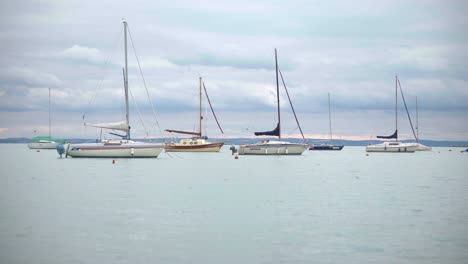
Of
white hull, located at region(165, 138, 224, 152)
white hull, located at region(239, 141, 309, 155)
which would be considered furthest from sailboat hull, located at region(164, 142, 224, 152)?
white hull, located at region(239, 141, 309, 155)

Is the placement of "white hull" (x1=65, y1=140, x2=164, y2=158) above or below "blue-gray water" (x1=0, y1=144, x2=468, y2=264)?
above

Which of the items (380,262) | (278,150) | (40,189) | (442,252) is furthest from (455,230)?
(278,150)

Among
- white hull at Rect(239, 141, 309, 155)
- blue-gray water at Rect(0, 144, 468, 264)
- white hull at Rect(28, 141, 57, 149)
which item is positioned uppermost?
white hull at Rect(28, 141, 57, 149)

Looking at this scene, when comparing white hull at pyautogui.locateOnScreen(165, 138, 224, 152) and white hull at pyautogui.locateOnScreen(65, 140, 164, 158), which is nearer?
white hull at pyautogui.locateOnScreen(65, 140, 164, 158)

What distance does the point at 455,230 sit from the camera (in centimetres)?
1948

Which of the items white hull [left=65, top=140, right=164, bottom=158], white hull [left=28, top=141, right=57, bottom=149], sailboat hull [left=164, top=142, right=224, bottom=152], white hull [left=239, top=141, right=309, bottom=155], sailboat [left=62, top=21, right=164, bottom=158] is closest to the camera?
sailboat [left=62, top=21, right=164, bottom=158]

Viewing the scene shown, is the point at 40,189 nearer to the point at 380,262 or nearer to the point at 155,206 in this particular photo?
the point at 155,206

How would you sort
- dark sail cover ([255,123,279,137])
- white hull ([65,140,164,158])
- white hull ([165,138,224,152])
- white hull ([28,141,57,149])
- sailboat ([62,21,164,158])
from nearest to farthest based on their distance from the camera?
sailboat ([62,21,164,158]) < white hull ([65,140,164,158]) < dark sail cover ([255,123,279,137]) < white hull ([165,138,224,152]) < white hull ([28,141,57,149])

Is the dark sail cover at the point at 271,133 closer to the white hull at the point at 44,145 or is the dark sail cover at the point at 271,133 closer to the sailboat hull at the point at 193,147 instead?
the sailboat hull at the point at 193,147

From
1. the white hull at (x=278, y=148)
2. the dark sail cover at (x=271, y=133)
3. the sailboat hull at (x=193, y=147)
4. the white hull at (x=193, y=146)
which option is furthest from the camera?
the sailboat hull at (x=193, y=147)

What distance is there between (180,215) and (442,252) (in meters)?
11.1

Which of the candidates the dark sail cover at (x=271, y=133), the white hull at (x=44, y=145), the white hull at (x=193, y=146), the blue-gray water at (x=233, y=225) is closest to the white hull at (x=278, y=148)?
the dark sail cover at (x=271, y=133)

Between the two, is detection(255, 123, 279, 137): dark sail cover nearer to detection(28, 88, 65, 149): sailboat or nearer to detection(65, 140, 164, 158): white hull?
detection(65, 140, 164, 158): white hull

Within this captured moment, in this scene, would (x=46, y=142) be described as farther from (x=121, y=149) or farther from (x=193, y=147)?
(x=121, y=149)
